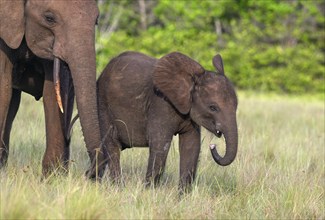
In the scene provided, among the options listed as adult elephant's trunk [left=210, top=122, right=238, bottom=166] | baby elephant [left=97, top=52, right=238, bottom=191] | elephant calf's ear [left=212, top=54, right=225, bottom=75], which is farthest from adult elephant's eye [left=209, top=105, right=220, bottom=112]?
elephant calf's ear [left=212, top=54, right=225, bottom=75]

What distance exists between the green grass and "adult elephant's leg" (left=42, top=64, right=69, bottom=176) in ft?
0.57

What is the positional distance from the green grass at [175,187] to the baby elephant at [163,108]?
0.28m

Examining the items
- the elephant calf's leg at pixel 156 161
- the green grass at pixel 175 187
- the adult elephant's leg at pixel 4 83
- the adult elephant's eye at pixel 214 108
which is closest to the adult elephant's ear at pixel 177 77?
the adult elephant's eye at pixel 214 108

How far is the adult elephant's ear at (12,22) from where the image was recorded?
6.23m

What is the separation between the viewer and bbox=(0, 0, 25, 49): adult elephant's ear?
20.5 ft

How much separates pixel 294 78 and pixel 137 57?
2368cm

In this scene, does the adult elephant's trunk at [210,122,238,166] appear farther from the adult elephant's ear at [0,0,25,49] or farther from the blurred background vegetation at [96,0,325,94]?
the blurred background vegetation at [96,0,325,94]

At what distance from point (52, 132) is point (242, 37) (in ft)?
79.0

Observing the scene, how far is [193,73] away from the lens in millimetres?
7129

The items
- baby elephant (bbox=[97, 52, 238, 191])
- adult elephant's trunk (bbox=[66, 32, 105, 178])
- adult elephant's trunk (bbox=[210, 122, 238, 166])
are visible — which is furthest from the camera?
baby elephant (bbox=[97, 52, 238, 191])

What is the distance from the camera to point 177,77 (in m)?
7.16

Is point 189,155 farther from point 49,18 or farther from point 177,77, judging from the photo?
point 49,18

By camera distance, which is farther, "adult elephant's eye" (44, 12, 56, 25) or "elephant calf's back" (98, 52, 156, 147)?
"elephant calf's back" (98, 52, 156, 147)

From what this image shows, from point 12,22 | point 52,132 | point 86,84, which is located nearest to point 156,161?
point 52,132
